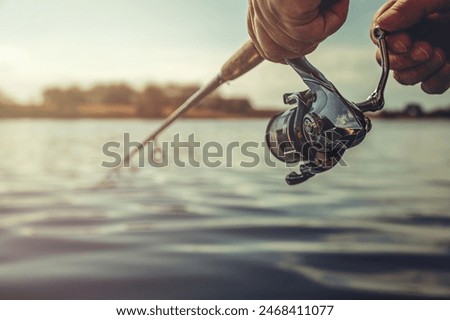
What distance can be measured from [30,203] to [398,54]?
1.34m

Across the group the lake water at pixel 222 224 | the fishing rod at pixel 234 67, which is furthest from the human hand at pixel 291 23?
the lake water at pixel 222 224

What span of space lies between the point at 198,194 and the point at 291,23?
3.27ft

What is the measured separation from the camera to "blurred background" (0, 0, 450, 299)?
6.72ft

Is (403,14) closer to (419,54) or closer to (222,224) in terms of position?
(419,54)

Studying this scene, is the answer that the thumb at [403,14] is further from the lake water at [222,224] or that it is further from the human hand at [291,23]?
the lake water at [222,224]

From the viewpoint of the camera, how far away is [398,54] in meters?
1.61

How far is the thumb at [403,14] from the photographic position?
155 cm

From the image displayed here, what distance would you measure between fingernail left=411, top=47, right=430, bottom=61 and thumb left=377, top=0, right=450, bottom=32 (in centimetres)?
7

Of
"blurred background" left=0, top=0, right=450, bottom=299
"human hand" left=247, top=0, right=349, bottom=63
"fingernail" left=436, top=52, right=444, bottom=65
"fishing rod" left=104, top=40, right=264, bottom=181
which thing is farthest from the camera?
"blurred background" left=0, top=0, right=450, bottom=299

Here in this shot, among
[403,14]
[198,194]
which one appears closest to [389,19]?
[403,14]

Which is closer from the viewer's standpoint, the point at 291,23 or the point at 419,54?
the point at 291,23

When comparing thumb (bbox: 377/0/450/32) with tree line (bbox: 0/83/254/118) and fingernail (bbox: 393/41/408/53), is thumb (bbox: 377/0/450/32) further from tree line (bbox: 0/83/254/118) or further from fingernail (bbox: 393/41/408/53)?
tree line (bbox: 0/83/254/118)

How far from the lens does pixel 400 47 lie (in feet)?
5.18

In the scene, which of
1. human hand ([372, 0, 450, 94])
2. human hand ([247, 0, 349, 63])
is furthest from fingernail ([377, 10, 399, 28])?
human hand ([247, 0, 349, 63])
